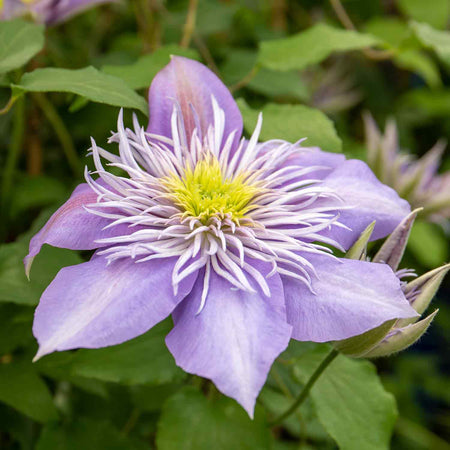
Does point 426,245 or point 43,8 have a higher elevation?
point 43,8

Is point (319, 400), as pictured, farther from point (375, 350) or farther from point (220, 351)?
point (220, 351)

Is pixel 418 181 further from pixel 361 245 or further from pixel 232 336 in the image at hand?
pixel 232 336

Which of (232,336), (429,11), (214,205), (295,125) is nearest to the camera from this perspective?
(232,336)

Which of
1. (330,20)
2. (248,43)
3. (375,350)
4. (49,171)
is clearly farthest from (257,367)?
(330,20)

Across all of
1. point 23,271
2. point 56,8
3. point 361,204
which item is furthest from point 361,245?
point 56,8

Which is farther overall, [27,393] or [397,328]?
[27,393]

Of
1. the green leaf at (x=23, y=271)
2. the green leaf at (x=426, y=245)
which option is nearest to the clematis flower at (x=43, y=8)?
the green leaf at (x=23, y=271)

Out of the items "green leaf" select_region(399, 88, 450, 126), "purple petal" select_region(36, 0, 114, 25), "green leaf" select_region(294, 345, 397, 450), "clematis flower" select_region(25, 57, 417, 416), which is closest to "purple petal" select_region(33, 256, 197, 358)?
"clematis flower" select_region(25, 57, 417, 416)
